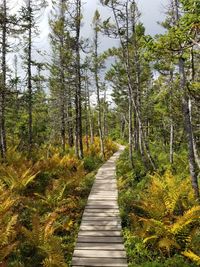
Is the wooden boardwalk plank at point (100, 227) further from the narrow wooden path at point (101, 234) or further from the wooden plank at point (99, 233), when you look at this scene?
the wooden plank at point (99, 233)

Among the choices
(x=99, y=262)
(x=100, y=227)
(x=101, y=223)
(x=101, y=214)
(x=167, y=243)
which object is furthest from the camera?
(x=101, y=214)

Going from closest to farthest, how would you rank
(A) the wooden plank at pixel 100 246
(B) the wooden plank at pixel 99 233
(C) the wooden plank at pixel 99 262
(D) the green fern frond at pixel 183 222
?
(C) the wooden plank at pixel 99 262 → (D) the green fern frond at pixel 183 222 → (A) the wooden plank at pixel 100 246 → (B) the wooden plank at pixel 99 233

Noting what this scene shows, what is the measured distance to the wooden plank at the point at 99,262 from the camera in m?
7.20

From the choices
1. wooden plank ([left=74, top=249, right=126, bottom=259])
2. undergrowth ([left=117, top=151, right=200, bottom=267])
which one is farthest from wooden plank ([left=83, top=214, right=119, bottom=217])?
wooden plank ([left=74, top=249, right=126, bottom=259])

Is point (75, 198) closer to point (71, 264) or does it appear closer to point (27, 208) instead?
point (27, 208)

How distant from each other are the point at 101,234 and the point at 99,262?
156 cm

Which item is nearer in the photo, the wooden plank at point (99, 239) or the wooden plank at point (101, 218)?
the wooden plank at point (99, 239)

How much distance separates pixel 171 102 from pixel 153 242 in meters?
13.8

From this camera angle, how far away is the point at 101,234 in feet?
29.0

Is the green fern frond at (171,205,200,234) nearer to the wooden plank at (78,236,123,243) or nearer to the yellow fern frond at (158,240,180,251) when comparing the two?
the yellow fern frond at (158,240,180,251)

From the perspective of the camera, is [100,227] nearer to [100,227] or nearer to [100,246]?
[100,227]

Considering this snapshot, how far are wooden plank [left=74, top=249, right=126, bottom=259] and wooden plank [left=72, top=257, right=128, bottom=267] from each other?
0.15m

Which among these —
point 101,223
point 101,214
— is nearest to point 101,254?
point 101,223

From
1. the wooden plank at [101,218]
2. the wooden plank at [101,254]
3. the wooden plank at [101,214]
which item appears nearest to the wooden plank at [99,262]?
the wooden plank at [101,254]
